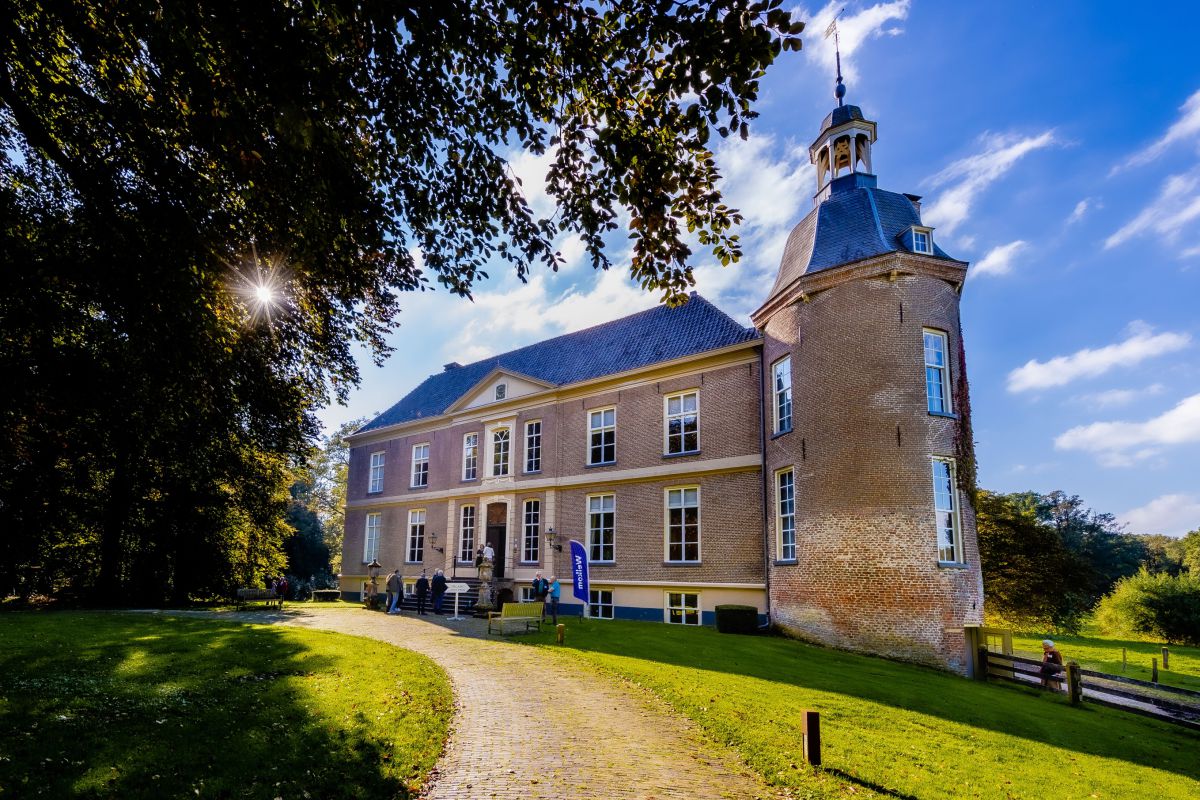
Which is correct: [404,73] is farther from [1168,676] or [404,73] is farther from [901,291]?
[1168,676]

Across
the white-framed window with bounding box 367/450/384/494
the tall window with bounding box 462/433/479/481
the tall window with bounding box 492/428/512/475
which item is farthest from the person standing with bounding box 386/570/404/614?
the white-framed window with bounding box 367/450/384/494

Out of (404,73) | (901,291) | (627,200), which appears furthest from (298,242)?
(901,291)

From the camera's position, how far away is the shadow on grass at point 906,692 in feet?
31.8

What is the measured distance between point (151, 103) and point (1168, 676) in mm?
30290

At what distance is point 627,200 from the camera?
625 cm

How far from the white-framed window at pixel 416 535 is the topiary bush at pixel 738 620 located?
16112mm

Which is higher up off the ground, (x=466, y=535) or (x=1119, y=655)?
(x=466, y=535)

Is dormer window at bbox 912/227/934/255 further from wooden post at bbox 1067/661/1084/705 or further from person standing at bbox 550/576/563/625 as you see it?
person standing at bbox 550/576/563/625

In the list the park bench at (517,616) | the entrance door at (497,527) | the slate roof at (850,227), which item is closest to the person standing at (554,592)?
the park bench at (517,616)

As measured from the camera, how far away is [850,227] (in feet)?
58.5

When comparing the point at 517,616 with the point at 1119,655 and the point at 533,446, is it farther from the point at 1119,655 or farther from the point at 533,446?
the point at 1119,655

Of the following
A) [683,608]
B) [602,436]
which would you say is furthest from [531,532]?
[683,608]

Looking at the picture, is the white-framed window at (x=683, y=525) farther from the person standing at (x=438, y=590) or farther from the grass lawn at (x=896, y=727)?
the person standing at (x=438, y=590)

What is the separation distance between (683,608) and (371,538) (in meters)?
18.4
